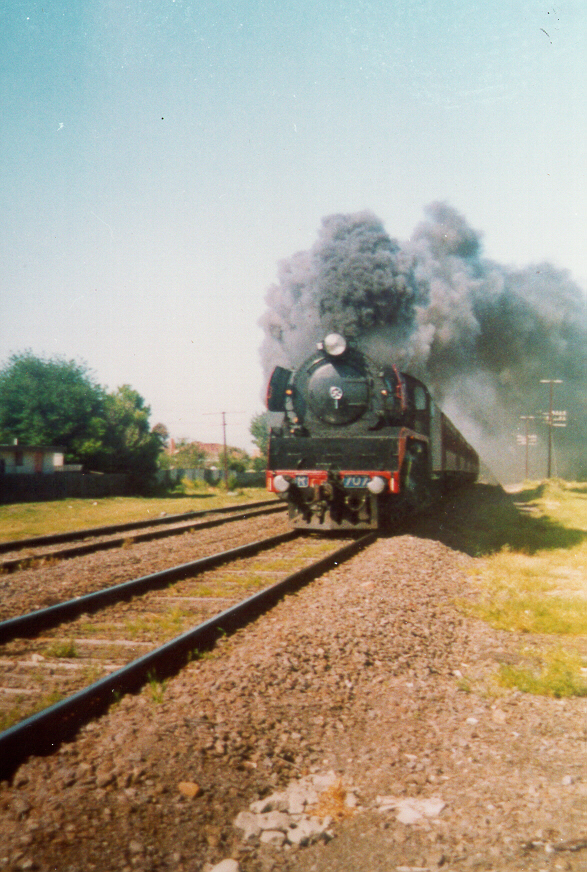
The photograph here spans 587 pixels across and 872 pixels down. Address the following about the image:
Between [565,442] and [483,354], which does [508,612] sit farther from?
[565,442]

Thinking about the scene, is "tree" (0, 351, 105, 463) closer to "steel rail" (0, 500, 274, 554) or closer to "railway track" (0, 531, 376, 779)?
"steel rail" (0, 500, 274, 554)

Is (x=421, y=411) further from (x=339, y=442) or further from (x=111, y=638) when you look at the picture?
(x=111, y=638)

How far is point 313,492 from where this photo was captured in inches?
416

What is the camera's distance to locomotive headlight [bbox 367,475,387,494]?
9.84 meters

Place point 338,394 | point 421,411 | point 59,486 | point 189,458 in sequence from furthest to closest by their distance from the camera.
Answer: point 189,458
point 59,486
point 421,411
point 338,394

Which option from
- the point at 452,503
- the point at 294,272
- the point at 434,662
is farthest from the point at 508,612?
the point at 294,272

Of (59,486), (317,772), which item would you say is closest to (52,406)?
(59,486)

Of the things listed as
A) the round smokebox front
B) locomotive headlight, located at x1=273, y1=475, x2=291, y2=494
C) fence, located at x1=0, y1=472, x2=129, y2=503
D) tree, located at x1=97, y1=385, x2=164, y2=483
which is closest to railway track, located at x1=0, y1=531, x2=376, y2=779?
locomotive headlight, located at x1=273, y1=475, x2=291, y2=494

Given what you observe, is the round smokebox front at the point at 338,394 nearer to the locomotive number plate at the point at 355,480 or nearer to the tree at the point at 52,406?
the locomotive number plate at the point at 355,480

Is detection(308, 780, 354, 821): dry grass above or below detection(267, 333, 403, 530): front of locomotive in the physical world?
below

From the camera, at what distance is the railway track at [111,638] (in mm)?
3223

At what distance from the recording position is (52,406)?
35281mm

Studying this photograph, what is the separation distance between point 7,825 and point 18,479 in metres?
22.9

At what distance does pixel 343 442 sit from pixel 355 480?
24.3 inches
